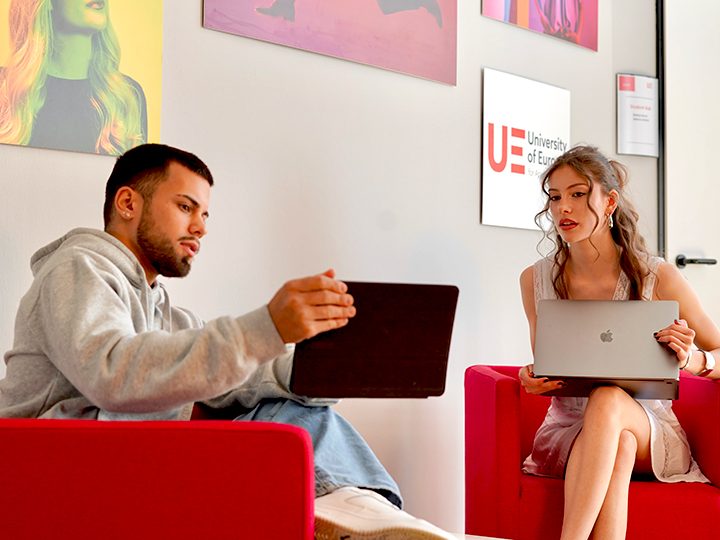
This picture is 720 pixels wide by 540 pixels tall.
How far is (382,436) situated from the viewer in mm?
3148

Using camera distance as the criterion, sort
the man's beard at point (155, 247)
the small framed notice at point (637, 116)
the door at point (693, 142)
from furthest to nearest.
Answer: the door at point (693, 142), the small framed notice at point (637, 116), the man's beard at point (155, 247)

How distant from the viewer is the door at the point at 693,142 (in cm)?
421

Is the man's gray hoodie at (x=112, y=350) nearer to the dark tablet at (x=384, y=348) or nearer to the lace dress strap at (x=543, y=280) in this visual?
the dark tablet at (x=384, y=348)

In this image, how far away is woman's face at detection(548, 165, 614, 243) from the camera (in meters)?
2.79

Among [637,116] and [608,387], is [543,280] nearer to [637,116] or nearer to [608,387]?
[608,387]

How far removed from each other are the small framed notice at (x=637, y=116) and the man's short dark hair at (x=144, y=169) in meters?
2.69

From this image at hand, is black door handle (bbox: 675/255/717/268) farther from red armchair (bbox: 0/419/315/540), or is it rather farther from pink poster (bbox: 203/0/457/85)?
red armchair (bbox: 0/419/315/540)

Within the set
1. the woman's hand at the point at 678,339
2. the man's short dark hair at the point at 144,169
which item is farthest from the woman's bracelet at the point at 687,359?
the man's short dark hair at the point at 144,169

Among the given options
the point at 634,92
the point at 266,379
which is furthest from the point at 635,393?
the point at 634,92

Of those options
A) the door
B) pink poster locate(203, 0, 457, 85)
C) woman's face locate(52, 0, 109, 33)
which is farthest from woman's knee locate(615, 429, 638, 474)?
the door

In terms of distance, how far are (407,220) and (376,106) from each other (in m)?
0.43

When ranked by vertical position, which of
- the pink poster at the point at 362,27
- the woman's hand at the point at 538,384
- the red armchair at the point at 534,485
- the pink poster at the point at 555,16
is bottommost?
the red armchair at the point at 534,485

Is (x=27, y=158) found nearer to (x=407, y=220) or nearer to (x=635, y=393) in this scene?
(x=407, y=220)

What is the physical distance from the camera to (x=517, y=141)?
366 cm
